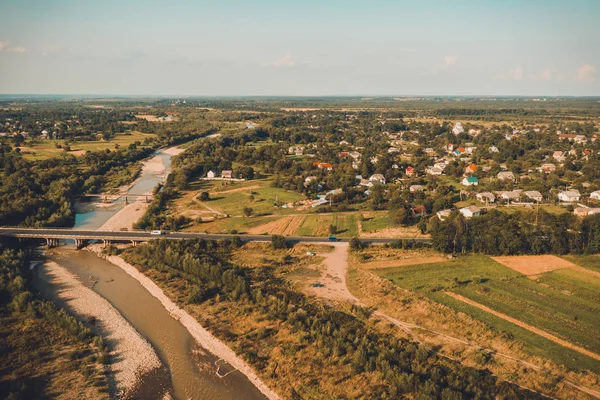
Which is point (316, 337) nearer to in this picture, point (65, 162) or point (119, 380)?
point (119, 380)

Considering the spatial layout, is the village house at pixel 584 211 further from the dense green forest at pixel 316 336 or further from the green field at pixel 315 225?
the dense green forest at pixel 316 336

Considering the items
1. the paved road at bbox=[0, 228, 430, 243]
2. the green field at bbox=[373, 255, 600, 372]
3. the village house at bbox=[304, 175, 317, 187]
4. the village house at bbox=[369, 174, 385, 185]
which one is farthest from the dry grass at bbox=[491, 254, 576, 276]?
the village house at bbox=[304, 175, 317, 187]

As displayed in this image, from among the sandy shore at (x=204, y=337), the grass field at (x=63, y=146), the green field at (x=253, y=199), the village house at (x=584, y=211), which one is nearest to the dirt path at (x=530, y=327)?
the sandy shore at (x=204, y=337)

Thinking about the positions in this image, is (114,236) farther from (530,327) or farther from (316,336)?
(530,327)

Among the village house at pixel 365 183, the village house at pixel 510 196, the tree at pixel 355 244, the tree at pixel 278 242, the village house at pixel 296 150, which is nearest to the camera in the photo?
the tree at pixel 355 244

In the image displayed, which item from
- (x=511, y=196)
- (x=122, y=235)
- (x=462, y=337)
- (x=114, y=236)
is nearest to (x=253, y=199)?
(x=122, y=235)

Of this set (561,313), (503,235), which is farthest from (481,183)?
(561,313)
